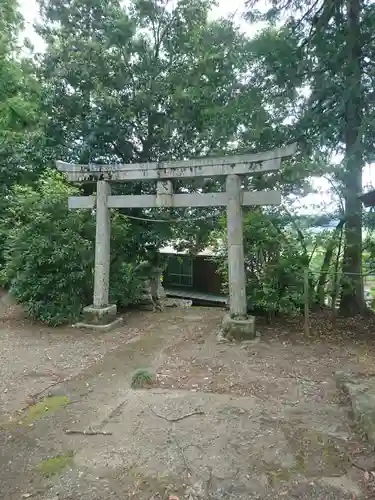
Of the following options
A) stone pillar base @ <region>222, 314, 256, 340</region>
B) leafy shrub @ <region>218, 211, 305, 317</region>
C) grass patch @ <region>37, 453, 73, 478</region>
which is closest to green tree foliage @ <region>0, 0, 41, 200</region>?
leafy shrub @ <region>218, 211, 305, 317</region>

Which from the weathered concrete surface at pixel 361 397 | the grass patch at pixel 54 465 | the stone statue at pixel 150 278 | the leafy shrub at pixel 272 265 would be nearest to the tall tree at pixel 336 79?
the leafy shrub at pixel 272 265

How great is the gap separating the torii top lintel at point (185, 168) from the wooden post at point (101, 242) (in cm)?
30

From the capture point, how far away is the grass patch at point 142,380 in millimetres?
4465

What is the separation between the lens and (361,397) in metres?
3.80

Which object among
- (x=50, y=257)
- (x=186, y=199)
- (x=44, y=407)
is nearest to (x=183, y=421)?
(x=44, y=407)

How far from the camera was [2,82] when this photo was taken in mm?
11617

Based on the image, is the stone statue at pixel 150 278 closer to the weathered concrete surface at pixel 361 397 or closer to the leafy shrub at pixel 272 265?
the leafy shrub at pixel 272 265

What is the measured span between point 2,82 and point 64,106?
387 cm

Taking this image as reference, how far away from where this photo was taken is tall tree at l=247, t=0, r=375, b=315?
6168 mm

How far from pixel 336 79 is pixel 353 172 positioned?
1716 millimetres

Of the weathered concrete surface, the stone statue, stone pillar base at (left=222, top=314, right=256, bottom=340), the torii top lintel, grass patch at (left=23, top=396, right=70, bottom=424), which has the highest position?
the torii top lintel

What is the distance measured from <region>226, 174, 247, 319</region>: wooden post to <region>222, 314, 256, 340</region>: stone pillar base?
0.17m

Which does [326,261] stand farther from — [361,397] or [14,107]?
[14,107]

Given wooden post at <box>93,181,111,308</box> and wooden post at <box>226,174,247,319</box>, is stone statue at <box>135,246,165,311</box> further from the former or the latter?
wooden post at <box>226,174,247,319</box>
